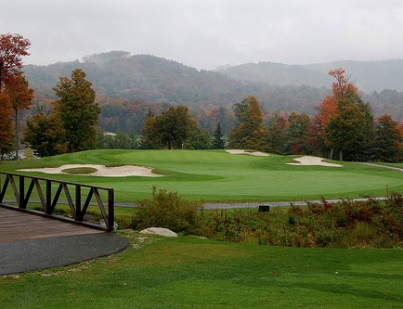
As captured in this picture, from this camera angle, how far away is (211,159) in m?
44.4

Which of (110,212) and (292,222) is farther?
(292,222)

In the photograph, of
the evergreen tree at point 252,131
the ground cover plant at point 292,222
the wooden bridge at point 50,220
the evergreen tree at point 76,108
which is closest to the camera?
the wooden bridge at point 50,220

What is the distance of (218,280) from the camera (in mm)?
7262

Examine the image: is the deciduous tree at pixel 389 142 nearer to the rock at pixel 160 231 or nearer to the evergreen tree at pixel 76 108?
the evergreen tree at pixel 76 108

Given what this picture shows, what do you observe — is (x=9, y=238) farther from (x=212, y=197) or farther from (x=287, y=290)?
(x=212, y=197)

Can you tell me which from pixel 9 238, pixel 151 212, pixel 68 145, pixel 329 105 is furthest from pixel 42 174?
pixel 329 105

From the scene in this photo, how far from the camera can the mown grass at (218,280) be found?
6102 mm

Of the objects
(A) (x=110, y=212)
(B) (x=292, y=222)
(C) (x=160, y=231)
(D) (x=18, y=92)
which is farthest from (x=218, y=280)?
(D) (x=18, y=92)

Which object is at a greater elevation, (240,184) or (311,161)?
(311,161)

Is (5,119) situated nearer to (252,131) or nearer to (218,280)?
(252,131)

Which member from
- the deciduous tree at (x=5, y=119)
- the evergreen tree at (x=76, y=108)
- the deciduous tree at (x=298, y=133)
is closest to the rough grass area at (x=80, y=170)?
the deciduous tree at (x=5, y=119)

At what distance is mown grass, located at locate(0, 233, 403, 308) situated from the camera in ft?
20.0

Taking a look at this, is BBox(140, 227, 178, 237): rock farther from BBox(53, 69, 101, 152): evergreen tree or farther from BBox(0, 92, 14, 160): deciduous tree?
BBox(53, 69, 101, 152): evergreen tree

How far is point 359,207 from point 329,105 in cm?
5510
